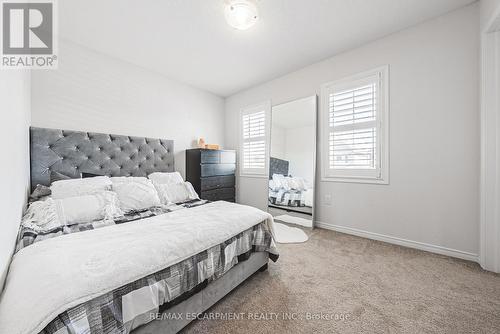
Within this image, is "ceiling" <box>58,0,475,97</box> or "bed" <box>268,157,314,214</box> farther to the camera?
"bed" <box>268,157,314,214</box>

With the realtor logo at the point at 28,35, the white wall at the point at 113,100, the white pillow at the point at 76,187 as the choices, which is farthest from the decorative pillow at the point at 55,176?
the realtor logo at the point at 28,35

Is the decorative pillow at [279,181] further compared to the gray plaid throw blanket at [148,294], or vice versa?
the decorative pillow at [279,181]

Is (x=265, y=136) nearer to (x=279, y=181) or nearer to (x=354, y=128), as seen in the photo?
(x=279, y=181)

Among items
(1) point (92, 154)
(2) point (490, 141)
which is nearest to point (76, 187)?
(1) point (92, 154)

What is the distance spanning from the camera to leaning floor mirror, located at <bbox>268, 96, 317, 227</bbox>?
2975 millimetres

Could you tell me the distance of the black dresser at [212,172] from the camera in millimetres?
3279

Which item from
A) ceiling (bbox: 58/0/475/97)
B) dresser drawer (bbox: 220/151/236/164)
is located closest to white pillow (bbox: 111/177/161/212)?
dresser drawer (bbox: 220/151/236/164)

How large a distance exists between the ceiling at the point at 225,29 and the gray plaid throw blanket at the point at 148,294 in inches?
88.4

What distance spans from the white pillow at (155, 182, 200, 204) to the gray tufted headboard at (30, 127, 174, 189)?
753 mm

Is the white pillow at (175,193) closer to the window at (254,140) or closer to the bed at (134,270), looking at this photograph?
the bed at (134,270)

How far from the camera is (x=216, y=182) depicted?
11.6ft

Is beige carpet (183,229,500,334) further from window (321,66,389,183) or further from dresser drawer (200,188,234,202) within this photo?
dresser drawer (200,188,234,202)

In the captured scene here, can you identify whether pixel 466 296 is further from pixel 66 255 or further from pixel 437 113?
pixel 66 255

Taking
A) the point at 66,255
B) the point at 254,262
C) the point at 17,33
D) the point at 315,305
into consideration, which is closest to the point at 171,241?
the point at 66,255
